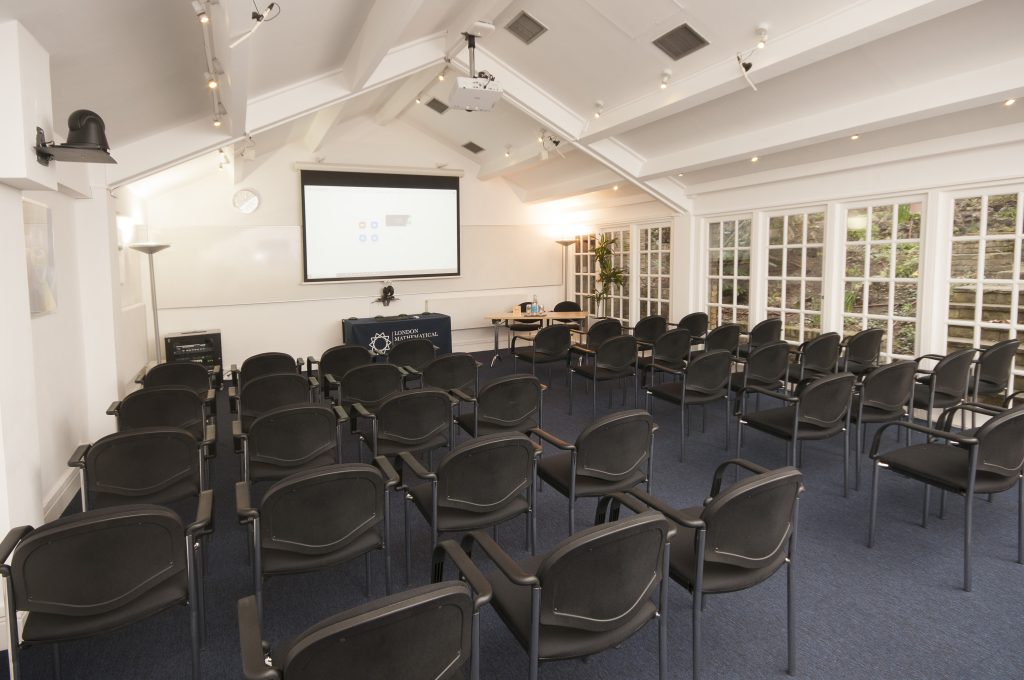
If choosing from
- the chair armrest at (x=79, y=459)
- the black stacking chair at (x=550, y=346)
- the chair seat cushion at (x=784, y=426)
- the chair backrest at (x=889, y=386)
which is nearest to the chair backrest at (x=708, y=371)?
the chair seat cushion at (x=784, y=426)

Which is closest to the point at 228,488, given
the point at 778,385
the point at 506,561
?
the point at 506,561

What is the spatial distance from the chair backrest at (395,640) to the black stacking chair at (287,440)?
2128mm

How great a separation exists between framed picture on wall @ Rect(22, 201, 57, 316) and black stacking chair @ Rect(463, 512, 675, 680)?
12.8ft

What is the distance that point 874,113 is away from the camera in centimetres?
541

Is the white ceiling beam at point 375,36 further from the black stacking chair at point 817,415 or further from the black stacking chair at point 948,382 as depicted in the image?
the black stacking chair at point 948,382

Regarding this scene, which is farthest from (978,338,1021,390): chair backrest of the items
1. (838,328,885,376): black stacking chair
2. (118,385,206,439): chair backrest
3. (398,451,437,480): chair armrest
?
(118,385,206,439): chair backrest

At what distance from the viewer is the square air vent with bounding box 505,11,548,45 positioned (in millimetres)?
6184

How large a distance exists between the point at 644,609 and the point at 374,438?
7.49 feet

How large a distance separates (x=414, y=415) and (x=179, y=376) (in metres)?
2.76

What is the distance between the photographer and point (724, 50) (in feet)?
Result: 17.8

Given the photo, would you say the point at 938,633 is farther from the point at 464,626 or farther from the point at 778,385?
the point at 778,385

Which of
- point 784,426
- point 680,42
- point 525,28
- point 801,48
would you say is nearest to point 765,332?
point 784,426

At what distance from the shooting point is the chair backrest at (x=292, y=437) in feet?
11.3

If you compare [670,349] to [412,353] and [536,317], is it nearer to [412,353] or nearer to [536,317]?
[412,353]
